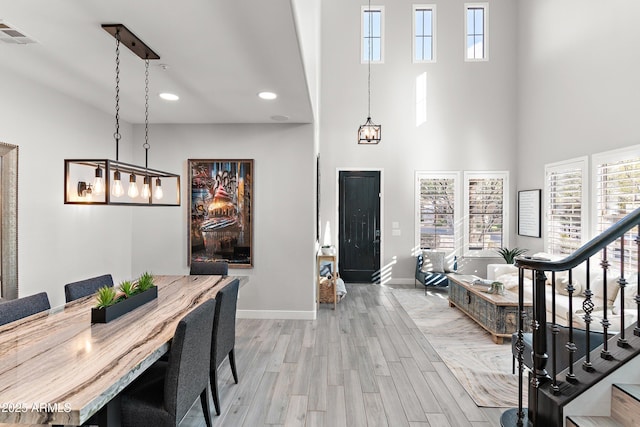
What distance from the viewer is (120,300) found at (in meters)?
2.22

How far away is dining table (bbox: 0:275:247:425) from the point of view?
1161mm

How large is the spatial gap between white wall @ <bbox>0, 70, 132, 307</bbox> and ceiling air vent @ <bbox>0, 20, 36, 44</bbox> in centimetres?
73

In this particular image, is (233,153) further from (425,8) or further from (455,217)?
(425,8)

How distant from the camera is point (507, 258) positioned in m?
6.48

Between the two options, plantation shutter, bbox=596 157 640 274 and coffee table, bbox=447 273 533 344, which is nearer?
coffee table, bbox=447 273 533 344

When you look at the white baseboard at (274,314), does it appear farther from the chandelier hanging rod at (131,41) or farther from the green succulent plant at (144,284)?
the chandelier hanging rod at (131,41)

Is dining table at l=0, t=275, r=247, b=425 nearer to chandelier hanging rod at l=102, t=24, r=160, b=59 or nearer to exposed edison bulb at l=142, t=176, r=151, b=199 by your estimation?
exposed edison bulb at l=142, t=176, r=151, b=199

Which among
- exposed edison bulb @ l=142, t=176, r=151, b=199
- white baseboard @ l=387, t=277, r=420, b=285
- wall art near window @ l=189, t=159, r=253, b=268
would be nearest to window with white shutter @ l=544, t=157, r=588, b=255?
white baseboard @ l=387, t=277, r=420, b=285

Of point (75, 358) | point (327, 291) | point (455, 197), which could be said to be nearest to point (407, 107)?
point (455, 197)

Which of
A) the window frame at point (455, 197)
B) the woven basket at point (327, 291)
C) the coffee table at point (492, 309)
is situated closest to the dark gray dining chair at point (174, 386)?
the coffee table at point (492, 309)

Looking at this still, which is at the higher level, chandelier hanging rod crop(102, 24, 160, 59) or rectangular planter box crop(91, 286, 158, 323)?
chandelier hanging rod crop(102, 24, 160, 59)

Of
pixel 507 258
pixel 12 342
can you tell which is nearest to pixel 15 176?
pixel 12 342

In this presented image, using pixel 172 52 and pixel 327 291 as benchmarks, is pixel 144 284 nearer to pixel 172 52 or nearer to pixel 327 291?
pixel 172 52

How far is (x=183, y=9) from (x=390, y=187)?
5.43 meters
